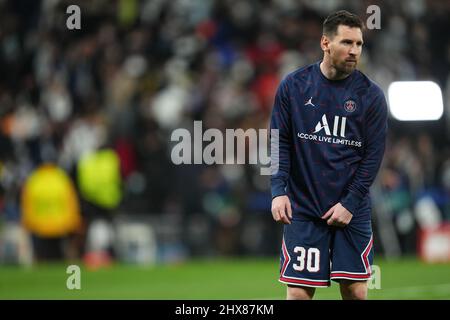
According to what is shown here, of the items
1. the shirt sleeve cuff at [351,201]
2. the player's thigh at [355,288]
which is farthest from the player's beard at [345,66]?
the player's thigh at [355,288]

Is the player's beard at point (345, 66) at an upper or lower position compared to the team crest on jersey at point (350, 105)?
upper

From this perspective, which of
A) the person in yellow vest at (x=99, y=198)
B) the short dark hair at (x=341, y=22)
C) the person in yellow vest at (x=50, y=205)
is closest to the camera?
the short dark hair at (x=341, y=22)

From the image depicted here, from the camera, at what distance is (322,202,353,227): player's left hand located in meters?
6.46

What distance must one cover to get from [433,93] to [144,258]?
5.64m

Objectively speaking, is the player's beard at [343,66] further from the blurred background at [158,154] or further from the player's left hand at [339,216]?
the blurred background at [158,154]

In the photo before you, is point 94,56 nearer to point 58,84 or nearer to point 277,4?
point 58,84

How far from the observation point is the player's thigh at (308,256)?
6.54 meters

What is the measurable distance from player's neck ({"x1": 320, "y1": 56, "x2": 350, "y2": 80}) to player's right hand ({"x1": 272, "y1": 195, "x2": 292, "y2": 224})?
0.85 metres

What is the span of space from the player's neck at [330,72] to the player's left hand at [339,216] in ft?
2.75

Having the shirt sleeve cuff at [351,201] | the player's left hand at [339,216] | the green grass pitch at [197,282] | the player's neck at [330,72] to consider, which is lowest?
the green grass pitch at [197,282]

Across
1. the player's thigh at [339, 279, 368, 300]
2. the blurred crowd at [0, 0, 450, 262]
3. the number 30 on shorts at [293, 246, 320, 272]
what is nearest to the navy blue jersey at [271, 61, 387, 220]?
the number 30 on shorts at [293, 246, 320, 272]

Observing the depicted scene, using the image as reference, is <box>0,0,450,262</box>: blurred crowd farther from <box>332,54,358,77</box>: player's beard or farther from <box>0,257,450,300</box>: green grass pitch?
<box>332,54,358,77</box>: player's beard

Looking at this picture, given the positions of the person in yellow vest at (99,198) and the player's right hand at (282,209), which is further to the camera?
the person in yellow vest at (99,198)

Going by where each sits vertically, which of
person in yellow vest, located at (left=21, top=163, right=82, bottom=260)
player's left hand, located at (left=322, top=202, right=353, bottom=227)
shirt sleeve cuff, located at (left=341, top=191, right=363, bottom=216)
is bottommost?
person in yellow vest, located at (left=21, top=163, right=82, bottom=260)
